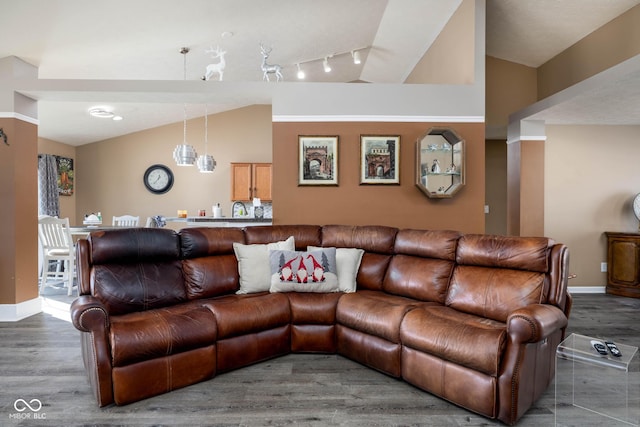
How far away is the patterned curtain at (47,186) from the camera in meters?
6.55

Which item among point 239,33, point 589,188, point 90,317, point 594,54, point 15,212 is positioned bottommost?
point 90,317

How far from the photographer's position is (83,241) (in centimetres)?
255

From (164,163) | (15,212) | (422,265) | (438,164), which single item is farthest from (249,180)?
(422,265)

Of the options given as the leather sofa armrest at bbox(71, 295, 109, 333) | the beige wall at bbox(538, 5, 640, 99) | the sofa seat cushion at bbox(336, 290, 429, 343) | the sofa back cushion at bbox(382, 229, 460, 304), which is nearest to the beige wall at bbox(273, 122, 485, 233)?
the sofa back cushion at bbox(382, 229, 460, 304)

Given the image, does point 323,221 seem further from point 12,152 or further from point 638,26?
point 638,26

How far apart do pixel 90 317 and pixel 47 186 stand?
594cm

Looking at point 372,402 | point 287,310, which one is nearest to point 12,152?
point 287,310

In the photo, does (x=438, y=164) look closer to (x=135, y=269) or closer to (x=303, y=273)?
(x=303, y=273)

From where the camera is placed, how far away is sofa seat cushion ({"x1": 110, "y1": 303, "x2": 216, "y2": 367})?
2170 millimetres

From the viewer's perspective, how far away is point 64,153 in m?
7.38

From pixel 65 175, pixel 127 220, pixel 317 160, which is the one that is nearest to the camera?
pixel 317 160

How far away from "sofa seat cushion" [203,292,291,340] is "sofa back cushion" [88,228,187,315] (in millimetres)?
362

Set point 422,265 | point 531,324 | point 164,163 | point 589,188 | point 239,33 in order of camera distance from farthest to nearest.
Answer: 1. point 164,163
2. point 589,188
3. point 239,33
4. point 422,265
5. point 531,324

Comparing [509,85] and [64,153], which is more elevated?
[509,85]
